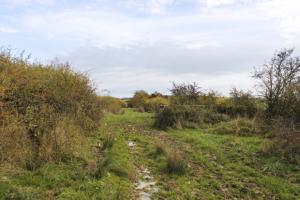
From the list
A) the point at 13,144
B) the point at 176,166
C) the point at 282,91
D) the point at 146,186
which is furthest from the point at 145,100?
the point at 13,144

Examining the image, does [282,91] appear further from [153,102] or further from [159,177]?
[153,102]

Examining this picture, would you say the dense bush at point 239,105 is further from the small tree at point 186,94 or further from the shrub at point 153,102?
the shrub at point 153,102

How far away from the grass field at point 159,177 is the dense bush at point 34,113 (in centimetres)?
56

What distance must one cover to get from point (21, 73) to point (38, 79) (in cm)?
94

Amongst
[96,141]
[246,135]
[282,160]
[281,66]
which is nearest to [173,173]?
[282,160]

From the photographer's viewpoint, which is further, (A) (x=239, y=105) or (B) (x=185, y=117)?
(A) (x=239, y=105)

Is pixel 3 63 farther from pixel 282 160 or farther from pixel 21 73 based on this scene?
pixel 282 160

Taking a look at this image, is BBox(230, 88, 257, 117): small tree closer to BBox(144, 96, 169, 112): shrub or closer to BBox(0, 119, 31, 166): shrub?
BBox(144, 96, 169, 112): shrub

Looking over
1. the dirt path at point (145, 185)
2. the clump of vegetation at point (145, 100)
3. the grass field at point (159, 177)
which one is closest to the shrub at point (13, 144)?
the grass field at point (159, 177)

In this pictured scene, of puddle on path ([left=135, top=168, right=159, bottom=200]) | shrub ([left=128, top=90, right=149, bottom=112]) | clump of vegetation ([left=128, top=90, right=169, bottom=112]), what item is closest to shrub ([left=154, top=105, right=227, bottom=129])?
puddle on path ([left=135, top=168, right=159, bottom=200])

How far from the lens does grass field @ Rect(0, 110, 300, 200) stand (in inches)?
304

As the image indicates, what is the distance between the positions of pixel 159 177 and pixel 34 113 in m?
4.26

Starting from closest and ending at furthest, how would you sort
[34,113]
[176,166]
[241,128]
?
1. [176,166]
2. [34,113]
3. [241,128]

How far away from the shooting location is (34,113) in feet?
35.9
